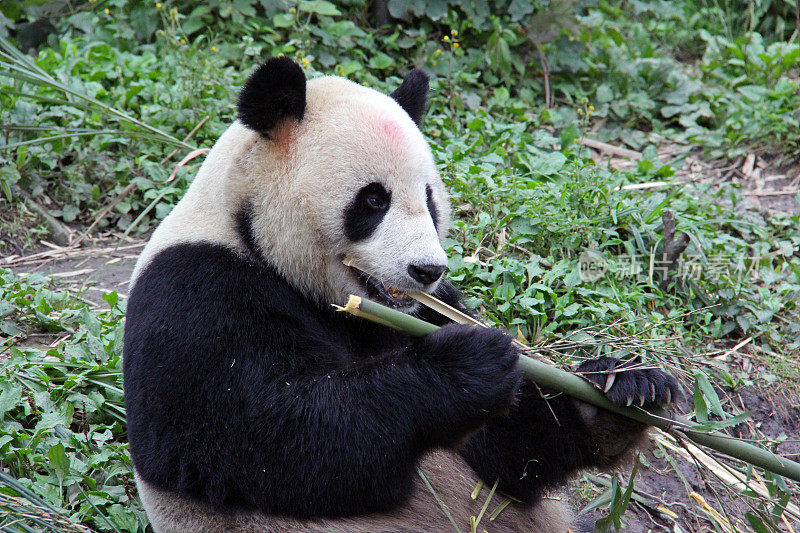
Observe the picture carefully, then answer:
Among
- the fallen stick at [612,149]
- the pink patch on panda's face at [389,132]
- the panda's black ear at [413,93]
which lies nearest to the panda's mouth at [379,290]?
the pink patch on panda's face at [389,132]

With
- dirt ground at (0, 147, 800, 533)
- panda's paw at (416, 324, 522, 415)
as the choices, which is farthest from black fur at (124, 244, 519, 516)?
dirt ground at (0, 147, 800, 533)

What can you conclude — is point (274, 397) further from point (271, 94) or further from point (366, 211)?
point (271, 94)

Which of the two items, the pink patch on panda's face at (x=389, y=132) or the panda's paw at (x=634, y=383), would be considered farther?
the pink patch on panda's face at (x=389, y=132)

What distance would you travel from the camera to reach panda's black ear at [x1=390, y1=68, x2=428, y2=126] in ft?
12.7

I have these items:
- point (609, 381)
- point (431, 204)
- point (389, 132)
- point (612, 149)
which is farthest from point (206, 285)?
point (612, 149)

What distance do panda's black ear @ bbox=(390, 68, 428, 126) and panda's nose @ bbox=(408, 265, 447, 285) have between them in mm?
1005

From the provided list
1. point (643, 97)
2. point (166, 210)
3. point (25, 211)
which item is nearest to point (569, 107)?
point (643, 97)

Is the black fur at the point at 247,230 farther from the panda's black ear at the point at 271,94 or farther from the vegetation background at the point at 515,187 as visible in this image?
the vegetation background at the point at 515,187

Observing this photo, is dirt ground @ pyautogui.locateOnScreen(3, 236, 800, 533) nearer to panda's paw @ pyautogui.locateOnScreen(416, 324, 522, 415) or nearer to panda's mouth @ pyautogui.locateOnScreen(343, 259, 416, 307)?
panda's paw @ pyautogui.locateOnScreen(416, 324, 522, 415)

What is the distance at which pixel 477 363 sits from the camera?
3080 mm

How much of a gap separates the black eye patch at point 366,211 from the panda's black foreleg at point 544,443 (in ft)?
3.35

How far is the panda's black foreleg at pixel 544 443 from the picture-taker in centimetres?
358

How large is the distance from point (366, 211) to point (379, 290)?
0.33m

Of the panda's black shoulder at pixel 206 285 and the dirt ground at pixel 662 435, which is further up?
the panda's black shoulder at pixel 206 285
